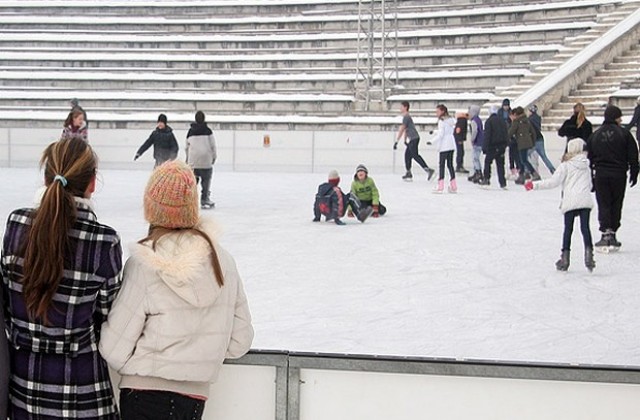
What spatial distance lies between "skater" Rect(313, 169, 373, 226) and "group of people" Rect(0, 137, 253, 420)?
8.44m

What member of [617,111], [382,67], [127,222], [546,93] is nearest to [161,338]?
[617,111]

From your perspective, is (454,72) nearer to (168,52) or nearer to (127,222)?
(168,52)

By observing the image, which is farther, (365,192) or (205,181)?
(205,181)

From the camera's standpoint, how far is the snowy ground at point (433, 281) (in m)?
5.94

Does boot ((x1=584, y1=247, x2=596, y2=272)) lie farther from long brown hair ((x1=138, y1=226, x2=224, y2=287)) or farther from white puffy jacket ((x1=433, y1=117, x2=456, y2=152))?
white puffy jacket ((x1=433, y1=117, x2=456, y2=152))

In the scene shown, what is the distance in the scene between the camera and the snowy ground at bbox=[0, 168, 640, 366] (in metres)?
5.94

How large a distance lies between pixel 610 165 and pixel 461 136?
8.54m

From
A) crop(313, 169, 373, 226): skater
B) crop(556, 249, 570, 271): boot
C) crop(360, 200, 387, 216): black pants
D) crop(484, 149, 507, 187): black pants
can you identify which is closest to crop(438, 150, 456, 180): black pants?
crop(484, 149, 507, 187): black pants

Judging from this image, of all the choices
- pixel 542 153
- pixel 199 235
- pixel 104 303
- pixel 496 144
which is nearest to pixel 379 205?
pixel 496 144

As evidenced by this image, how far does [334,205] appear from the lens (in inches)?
442

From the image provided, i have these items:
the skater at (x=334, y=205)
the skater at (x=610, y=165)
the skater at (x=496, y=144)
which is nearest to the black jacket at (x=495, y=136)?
the skater at (x=496, y=144)

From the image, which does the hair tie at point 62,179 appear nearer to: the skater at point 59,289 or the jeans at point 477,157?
the skater at point 59,289

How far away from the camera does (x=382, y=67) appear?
23.3m

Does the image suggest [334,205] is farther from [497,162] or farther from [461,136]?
[461,136]
